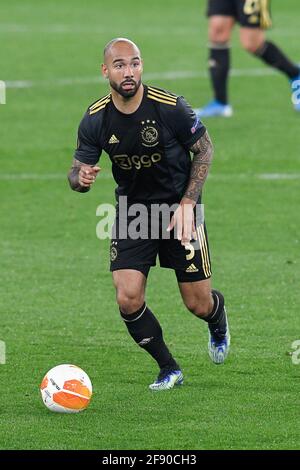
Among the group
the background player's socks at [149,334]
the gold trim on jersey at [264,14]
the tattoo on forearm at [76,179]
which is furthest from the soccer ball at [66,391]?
the gold trim on jersey at [264,14]

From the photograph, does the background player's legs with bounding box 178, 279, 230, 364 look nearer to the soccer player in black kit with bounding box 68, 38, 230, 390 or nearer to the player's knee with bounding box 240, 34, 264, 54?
the soccer player in black kit with bounding box 68, 38, 230, 390

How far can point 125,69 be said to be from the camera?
814 cm

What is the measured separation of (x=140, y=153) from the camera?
8383 millimetres

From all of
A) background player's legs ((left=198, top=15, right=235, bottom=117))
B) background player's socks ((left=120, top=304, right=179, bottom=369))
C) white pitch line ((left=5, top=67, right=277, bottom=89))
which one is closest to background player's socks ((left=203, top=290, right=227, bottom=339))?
background player's socks ((left=120, top=304, right=179, bottom=369))

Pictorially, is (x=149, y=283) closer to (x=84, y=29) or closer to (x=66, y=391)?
(x=66, y=391)

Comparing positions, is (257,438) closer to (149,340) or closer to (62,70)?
(149,340)

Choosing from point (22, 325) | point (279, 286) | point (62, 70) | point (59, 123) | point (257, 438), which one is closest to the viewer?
point (257, 438)

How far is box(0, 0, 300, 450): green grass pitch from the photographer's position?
25.5ft

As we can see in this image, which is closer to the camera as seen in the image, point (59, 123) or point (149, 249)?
point (149, 249)

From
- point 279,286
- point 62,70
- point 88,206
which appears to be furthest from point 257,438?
point 62,70

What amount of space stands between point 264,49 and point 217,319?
9.68m

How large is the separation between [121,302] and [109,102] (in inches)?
49.3

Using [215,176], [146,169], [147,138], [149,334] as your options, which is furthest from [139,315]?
[215,176]

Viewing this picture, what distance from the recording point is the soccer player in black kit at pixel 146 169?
27.1 feet
